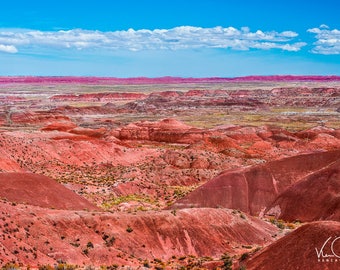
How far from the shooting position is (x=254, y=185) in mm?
39312

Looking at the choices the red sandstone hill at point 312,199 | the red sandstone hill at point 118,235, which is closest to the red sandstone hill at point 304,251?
the red sandstone hill at point 118,235

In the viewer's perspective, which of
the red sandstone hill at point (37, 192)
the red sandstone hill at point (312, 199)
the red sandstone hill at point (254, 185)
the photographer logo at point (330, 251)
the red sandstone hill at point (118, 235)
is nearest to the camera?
the photographer logo at point (330, 251)

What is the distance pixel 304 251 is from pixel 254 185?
21.6 m

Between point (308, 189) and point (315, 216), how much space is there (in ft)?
9.16

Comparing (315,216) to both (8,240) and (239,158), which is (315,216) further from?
(239,158)

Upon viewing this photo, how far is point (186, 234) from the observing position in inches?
1037

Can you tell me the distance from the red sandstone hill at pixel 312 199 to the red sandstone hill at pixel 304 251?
13.6 m

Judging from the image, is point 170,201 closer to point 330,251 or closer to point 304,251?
point 304,251

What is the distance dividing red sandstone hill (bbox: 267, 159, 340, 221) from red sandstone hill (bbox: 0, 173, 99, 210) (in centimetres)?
1424

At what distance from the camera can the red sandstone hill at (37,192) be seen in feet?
99.7

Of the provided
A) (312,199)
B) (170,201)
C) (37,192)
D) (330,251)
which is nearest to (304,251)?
(330,251)

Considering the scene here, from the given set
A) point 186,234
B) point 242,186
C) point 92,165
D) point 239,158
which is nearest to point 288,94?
point 239,158

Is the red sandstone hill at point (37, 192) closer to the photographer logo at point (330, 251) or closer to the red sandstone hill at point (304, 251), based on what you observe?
the red sandstone hill at point (304, 251)

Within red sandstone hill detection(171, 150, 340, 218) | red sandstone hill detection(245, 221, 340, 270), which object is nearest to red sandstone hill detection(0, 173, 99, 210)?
red sandstone hill detection(171, 150, 340, 218)
